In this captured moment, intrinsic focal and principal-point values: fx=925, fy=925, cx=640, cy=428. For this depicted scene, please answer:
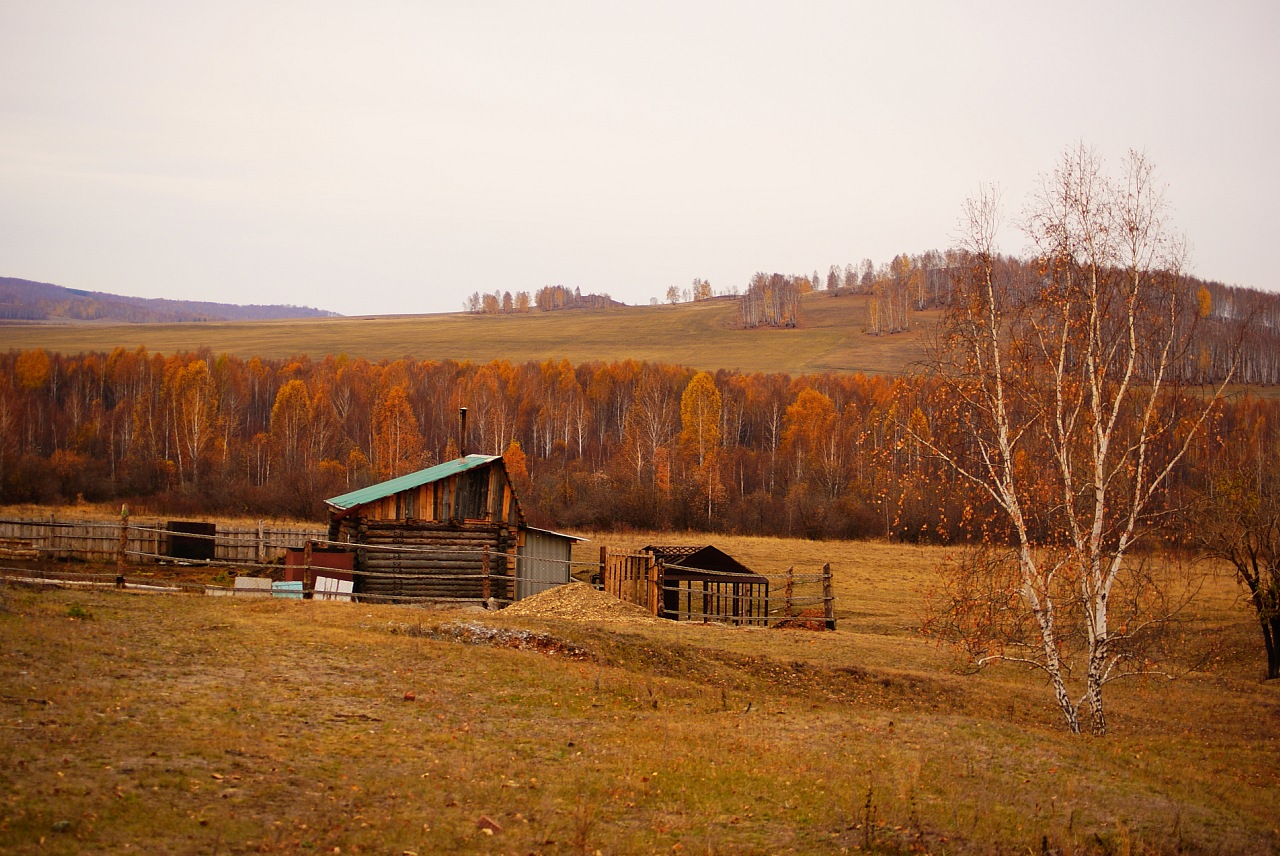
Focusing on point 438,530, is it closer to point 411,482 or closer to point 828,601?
point 411,482

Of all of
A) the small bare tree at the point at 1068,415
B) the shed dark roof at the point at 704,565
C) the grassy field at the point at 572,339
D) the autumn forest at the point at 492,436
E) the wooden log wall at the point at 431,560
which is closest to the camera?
the small bare tree at the point at 1068,415

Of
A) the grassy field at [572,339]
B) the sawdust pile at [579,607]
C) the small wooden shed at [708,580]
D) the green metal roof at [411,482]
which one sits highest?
the grassy field at [572,339]

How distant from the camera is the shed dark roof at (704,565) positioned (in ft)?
98.2

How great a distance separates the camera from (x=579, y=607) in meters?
23.4

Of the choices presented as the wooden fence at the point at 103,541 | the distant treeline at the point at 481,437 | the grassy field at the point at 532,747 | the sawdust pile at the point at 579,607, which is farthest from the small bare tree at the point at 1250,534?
the wooden fence at the point at 103,541

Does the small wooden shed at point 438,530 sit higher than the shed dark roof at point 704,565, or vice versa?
the small wooden shed at point 438,530

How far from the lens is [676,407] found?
9656cm

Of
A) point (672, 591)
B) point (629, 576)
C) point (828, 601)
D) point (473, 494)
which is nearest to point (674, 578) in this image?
point (672, 591)

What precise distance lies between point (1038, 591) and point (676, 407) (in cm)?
8073

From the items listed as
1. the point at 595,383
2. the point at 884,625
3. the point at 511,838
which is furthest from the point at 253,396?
the point at 511,838

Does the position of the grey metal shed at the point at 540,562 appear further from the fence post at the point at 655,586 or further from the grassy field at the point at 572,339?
the grassy field at the point at 572,339

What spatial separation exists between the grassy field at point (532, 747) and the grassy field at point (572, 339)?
99.0 metres

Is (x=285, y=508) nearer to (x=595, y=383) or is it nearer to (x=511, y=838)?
(x=595, y=383)

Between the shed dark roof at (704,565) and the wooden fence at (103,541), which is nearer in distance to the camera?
the shed dark roof at (704,565)
